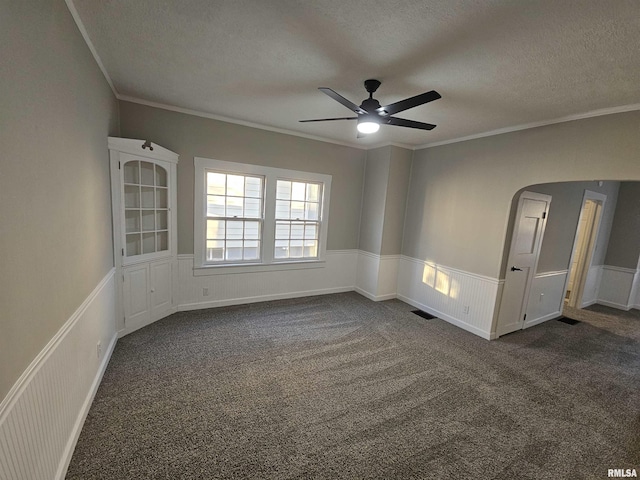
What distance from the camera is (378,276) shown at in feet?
16.0

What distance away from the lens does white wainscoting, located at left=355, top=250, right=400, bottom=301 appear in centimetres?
489

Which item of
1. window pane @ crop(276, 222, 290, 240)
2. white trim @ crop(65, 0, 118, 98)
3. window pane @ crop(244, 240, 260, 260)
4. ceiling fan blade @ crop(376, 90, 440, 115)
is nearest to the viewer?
white trim @ crop(65, 0, 118, 98)

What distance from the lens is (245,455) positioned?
180cm

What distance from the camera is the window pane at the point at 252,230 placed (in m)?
4.30

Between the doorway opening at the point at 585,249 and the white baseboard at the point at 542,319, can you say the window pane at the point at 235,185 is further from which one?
the doorway opening at the point at 585,249

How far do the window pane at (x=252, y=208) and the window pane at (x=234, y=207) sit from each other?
0.08m

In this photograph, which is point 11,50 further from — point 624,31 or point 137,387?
point 624,31

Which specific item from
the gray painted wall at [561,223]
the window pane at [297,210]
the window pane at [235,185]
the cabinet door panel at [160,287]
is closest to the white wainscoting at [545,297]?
the gray painted wall at [561,223]

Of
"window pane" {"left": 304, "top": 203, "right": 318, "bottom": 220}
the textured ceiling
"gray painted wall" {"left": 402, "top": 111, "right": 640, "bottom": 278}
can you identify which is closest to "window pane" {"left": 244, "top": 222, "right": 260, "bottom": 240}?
"window pane" {"left": 304, "top": 203, "right": 318, "bottom": 220}

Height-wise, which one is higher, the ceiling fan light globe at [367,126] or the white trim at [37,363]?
the ceiling fan light globe at [367,126]

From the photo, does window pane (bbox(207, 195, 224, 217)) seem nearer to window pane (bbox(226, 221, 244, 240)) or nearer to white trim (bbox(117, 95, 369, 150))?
window pane (bbox(226, 221, 244, 240))

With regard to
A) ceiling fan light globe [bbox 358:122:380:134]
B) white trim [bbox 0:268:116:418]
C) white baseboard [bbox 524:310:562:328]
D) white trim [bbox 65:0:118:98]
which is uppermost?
white trim [bbox 65:0:118:98]

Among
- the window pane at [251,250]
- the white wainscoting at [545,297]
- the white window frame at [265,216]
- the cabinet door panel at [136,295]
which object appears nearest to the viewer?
the cabinet door panel at [136,295]

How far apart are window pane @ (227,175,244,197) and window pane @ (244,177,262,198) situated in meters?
0.06
